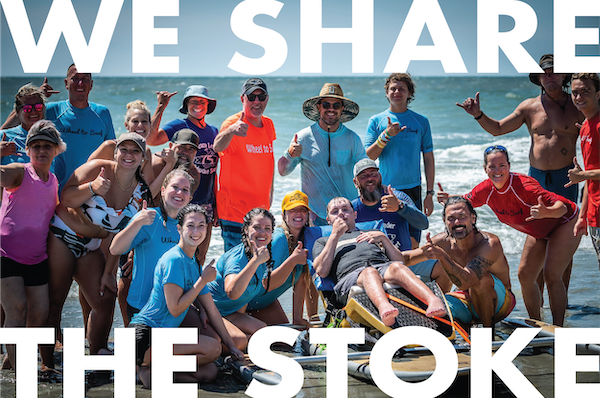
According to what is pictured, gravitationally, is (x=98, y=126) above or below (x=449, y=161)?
below

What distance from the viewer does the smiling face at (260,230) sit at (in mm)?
5285

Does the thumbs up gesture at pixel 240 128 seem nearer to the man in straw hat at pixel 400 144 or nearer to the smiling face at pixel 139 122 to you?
the smiling face at pixel 139 122

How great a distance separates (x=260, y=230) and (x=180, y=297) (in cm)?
96

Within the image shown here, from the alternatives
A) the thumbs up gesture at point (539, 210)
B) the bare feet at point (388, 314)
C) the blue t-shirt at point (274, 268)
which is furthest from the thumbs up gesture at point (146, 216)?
the thumbs up gesture at point (539, 210)

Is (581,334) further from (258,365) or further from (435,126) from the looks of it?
(435,126)

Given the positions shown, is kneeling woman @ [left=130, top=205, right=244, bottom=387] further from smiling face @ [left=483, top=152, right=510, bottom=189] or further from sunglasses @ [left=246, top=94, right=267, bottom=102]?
smiling face @ [left=483, top=152, right=510, bottom=189]

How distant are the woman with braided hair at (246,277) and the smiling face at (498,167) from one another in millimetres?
2069

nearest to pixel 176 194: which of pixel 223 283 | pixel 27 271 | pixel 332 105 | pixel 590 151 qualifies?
pixel 223 283

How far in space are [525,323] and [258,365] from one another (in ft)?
8.66

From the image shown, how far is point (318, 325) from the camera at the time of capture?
5.86 metres

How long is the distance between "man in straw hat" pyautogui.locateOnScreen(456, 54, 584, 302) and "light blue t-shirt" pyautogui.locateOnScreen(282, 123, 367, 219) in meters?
1.39

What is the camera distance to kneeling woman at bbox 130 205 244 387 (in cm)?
462

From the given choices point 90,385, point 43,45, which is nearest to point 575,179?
point 90,385

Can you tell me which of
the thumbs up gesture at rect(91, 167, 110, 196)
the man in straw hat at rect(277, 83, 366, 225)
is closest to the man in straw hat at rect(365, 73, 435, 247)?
the man in straw hat at rect(277, 83, 366, 225)
